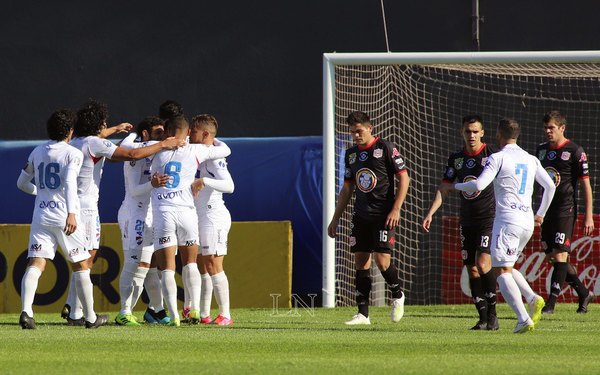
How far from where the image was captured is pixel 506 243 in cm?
955

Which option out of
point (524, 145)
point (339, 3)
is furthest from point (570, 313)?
point (339, 3)

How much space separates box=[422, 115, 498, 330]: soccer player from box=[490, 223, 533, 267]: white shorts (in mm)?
819

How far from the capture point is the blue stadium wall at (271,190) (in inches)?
596

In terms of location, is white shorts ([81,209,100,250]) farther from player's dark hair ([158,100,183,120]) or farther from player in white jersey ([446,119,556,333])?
player in white jersey ([446,119,556,333])

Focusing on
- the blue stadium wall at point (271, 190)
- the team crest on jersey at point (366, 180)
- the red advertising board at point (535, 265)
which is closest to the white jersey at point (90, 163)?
the team crest on jersey at point (366, 180)

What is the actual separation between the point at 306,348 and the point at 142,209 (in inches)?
130

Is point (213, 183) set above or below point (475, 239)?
above

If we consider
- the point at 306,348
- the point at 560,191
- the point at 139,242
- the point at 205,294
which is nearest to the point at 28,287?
the point at 139,242

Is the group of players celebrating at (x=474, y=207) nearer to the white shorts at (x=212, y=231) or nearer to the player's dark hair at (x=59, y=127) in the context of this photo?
the white shorts at (x=212, y=231)

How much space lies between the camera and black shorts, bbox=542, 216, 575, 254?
12508 millimetres

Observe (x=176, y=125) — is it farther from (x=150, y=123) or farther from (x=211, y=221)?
(x=211, y=221)

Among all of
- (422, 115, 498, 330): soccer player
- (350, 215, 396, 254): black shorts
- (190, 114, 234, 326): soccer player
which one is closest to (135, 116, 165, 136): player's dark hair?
(190, 114, 234, 326): soccer player

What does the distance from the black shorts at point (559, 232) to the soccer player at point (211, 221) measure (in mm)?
3589

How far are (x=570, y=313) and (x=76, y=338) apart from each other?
5830 millimetres
